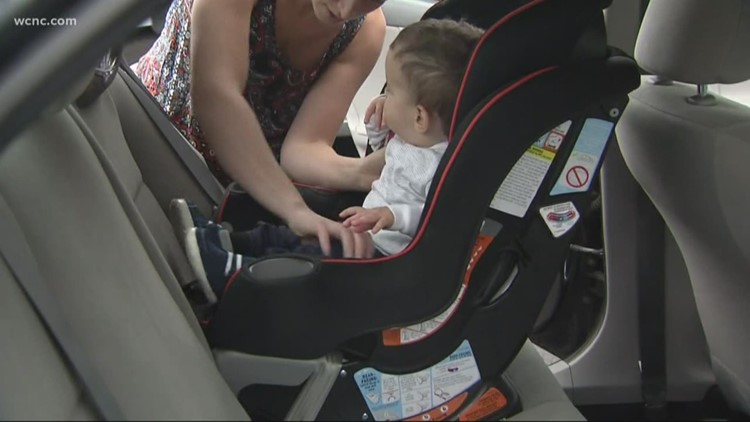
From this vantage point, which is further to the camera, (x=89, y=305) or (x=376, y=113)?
(x=376, y=113)

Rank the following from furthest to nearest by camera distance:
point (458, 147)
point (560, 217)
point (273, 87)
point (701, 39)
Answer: point (273, 87) < point (701, 39) < point (560, 217) < point (458, 147)

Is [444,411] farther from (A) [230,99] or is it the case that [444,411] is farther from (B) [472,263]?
(A) [230,99]

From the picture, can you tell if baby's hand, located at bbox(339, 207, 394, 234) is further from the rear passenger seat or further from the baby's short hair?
the rear passenger seat

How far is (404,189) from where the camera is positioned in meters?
1.30

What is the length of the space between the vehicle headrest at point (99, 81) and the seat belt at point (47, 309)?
307mm

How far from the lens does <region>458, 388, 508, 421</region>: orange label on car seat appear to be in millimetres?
1294

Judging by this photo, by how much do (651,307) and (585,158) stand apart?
32.4 inches

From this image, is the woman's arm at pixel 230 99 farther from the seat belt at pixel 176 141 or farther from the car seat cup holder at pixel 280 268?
the car seat cup holder at pixel 280 268

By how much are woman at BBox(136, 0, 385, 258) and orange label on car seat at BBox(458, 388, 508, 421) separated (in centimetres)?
26

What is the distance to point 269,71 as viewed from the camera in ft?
A: 5.47

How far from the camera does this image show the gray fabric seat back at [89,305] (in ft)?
3.04

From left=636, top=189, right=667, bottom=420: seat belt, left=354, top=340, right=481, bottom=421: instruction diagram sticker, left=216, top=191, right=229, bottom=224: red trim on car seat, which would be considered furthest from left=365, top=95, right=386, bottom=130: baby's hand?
left=636, top=189, right=667, bottom=420: seat belt

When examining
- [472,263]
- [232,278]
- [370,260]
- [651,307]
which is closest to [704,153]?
[651,307]

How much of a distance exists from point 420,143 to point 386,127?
15cm
